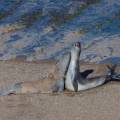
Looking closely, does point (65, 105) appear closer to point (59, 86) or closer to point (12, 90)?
point (59, 86)

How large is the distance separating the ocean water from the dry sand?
1968 millimetres

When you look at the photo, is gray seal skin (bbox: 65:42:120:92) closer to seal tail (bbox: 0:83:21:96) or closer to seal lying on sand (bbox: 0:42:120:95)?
seal lying on sand (bbox: 0:42:120:95)

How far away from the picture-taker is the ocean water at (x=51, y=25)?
426 inches

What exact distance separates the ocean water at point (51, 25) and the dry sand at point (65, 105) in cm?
197

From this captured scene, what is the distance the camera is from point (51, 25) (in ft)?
39.5

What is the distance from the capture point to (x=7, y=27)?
12.0 meters

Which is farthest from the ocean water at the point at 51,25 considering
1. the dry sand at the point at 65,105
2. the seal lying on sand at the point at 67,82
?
the dry sand at the point at 65,105

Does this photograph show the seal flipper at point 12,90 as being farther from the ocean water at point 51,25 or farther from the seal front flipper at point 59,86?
the ocean water at point 51,25

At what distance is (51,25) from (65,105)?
4234mm

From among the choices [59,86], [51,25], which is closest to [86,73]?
[59,86]

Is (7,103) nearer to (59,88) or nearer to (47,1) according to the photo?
(59,88)

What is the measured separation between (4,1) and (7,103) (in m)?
5.83

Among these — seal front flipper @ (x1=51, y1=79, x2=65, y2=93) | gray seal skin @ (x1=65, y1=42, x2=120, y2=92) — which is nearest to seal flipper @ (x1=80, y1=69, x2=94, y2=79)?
gray seal skin @ (x1=65, y1=42, x2=120, y2=92)

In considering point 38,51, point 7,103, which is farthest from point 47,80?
point 38,51
